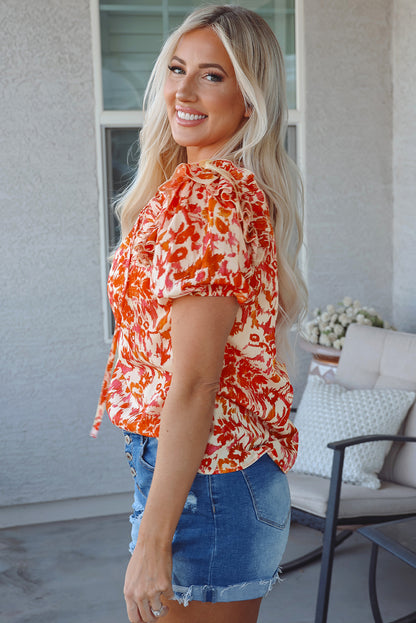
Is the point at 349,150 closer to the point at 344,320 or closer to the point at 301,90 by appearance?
the point at 301,90

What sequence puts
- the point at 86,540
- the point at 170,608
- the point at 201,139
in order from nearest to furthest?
1. the point at 170,608
2. the point at 201,139
3. the point at 86,540

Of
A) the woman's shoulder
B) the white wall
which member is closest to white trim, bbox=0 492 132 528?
the white wall

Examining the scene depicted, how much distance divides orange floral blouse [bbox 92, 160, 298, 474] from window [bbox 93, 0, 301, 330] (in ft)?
8.51

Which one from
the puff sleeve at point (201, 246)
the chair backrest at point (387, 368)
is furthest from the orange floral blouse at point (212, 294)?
the chair backrest at point (387, 368)

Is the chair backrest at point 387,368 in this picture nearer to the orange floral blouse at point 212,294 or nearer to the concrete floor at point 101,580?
the concrete floor at point 101,580

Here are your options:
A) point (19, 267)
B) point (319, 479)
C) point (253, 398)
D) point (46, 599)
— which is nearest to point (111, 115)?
point (19, 267)

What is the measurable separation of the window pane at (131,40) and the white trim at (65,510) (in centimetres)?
204

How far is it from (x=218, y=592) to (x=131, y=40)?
10.3ft

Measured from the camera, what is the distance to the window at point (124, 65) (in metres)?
3.58

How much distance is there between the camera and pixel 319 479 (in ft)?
9.57

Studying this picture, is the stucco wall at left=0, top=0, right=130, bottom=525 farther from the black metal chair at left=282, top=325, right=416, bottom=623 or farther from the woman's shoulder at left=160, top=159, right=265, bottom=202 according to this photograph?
the woman's shoulder at left=160, top=159, right=265, bottom=202

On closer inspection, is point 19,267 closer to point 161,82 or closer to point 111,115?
point 111,115

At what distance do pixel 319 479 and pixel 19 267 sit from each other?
69.5 inches

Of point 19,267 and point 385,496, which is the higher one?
point 19,267
